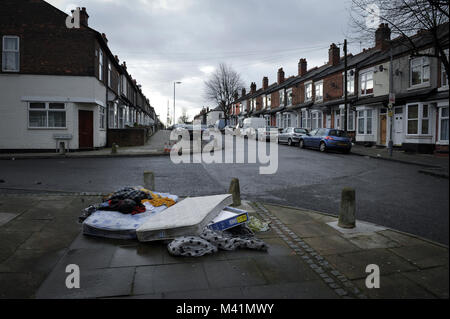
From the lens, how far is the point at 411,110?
2177 cm

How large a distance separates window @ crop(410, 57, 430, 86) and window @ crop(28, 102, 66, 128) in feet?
70.8

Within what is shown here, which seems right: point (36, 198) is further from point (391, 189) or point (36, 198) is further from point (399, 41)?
point (399, 41)

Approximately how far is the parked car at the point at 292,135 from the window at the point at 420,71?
8.15 meters

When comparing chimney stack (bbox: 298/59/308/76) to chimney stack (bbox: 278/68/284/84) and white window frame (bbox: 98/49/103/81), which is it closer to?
chimney stack (bbox: 278/68/284/84)

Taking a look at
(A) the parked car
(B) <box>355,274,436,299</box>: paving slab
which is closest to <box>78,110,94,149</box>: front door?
(A) the parked car

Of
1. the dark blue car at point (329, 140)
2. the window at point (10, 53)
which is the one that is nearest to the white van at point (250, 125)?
the dark blue car at point (329, 140)

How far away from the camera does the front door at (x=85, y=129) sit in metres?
20.7

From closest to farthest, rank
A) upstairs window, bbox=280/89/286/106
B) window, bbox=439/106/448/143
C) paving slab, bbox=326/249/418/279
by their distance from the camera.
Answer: paving slab, bbox=326/249/418/279, window, bbox=439/106/448/143, upstairs window, bbox=280/89/286/106

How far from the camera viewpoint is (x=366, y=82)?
27.8m

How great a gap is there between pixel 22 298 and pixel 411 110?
23280 millimetres

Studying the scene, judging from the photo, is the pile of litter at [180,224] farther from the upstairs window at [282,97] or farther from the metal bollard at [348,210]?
the upstairs window at [282,97]

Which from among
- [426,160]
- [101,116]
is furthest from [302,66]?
[426,160]

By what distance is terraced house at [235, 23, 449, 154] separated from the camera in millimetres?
19703
